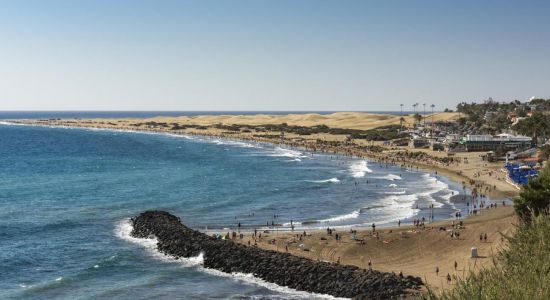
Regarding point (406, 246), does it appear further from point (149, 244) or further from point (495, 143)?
point (495, 143)

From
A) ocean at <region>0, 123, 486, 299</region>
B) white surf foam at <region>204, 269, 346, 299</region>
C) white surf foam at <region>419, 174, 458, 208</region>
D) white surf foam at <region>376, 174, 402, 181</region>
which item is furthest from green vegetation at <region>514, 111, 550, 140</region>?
white surf foam at <region>204, 269, 346, 299</region>

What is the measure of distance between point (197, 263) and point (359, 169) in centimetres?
5606

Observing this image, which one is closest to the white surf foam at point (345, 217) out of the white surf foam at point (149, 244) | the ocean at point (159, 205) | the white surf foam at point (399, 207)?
the ocean at point (159, 205)

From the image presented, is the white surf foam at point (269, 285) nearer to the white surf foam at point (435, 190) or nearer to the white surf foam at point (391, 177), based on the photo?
the white surf foam at point (435, 190)

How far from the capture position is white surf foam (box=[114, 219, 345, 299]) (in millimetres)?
33281

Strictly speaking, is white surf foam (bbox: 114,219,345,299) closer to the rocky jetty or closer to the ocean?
the ocean

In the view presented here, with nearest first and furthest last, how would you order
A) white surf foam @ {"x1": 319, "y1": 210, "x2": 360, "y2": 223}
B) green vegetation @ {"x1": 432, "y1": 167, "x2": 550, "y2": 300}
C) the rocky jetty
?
green vegetation @ {"x1": 432, "y1": 167, "x2": 550, "y2": 300}
the rocky jetty
white surf foam @ {"x1": 319, "y1": 210, "x2": 360, "y2": 223}

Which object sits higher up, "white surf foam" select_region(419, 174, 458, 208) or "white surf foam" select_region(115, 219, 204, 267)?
"white surf foam" select_region(115, 219, 204, 267)

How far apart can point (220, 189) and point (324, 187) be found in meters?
13.3

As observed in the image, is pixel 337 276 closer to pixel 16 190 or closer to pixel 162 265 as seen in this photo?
pixel 162 265

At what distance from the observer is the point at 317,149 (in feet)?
426

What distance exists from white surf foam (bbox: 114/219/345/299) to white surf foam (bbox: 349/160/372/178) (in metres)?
41.9

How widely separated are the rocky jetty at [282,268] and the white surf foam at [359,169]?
4249 centimetres

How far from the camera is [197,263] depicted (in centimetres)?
3956
